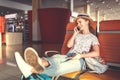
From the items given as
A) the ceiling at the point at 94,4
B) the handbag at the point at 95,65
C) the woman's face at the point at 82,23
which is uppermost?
the ceiling at the point at 94,4

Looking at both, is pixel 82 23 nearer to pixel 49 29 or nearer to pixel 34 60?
pixel 34 60

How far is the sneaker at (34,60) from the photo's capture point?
7.02 feet

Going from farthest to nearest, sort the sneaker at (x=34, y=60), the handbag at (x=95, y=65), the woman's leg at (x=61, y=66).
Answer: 1. the handbag at (x=95, y=65)
2. the woman's leg at (x=61, y=66)
3. the sneaker at (x=34, y=60)

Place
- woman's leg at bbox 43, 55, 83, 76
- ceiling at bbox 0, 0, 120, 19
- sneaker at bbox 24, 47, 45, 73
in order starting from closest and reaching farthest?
sneaker at bbox 24, 47, 45, 73 < woman's leg at bbox 43, 55, 83, 76 < ceiling at bbox 0, 0, 120, 19

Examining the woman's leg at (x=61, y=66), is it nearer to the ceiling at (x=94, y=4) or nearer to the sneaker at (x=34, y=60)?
the sneaker at (x=34, y=60)

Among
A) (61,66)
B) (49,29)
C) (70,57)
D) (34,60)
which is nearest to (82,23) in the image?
(70,57)

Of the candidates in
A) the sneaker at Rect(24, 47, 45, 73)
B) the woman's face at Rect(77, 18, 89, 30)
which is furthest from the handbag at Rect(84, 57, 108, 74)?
the sneaker at Rect(24, 47, 45, 73)

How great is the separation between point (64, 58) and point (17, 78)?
123cm

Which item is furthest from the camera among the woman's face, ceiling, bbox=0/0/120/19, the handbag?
ceiling, bbox=0/0/120/19

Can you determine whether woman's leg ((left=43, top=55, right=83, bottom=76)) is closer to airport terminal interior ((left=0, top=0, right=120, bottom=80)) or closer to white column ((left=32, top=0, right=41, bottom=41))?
airport terminal interior ((left=0, top=0, right=120, bottom=80))

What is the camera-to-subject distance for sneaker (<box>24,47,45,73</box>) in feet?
7.02

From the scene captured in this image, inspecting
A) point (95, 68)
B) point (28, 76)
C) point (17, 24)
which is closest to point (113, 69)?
point (95, 68)

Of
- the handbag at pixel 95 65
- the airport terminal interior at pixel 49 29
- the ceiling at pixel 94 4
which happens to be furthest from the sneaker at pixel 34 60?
the ceiling at pixel 94 4

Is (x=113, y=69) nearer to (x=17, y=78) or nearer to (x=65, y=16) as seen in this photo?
(x=17, y=78)
